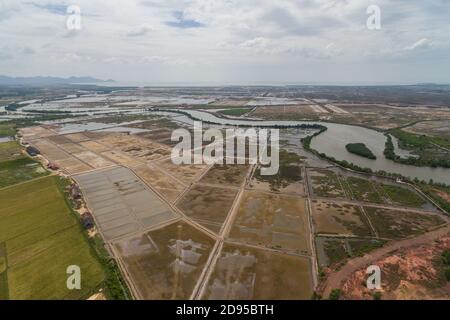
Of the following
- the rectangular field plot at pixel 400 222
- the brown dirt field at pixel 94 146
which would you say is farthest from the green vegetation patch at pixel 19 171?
the rectangular field plot at pixel 400 222

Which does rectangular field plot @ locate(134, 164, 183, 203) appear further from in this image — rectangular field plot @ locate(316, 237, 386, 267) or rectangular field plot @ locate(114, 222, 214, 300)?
rectangular field plot @ locate(316, 237, 386, 267)

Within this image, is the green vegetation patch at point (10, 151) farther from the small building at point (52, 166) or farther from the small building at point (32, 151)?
the small building at point (52, 166)

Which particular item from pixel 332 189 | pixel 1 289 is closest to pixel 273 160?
pixel 332 189

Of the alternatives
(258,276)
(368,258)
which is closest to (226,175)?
(258,276)

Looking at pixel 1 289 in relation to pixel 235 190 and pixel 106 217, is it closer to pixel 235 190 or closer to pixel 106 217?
pixel 106 217

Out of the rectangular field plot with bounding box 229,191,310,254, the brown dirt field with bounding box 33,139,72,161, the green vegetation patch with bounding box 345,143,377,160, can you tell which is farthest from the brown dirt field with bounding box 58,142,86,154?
the green vegetation patch with bounding box 345,143,377,160

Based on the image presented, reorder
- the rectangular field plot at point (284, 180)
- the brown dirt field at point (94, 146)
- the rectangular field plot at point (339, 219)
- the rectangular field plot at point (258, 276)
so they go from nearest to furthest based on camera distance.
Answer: the rectangular field plot at point (258, 276)
the rectangular field plot at point (339, 219)
the rectangular field plot at point (284, 180)
the brown dirt field at point (94, 146)
